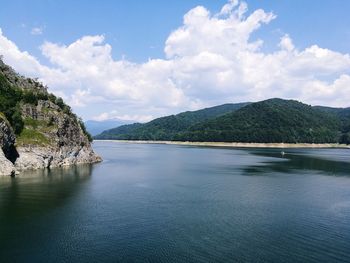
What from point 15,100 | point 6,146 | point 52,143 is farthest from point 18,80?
point 6,146

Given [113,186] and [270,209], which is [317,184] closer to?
[270,209]

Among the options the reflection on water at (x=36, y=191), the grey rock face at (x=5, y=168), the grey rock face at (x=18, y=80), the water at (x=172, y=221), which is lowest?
the water at (x=172, y=221)

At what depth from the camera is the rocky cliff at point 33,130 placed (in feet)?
321

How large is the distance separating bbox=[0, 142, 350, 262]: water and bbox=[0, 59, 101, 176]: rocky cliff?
56.3ft

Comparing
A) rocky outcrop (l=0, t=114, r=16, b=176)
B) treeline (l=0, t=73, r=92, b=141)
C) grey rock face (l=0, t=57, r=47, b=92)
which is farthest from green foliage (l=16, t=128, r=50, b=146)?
grey rock face (l=0, t=57, r=47, b=92)

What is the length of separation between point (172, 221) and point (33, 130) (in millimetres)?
74881

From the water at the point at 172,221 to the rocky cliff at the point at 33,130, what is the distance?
17.2 metres

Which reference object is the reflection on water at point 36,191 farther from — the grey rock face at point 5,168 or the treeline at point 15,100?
the treeline at point 15,100

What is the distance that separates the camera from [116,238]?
41844 millimetres

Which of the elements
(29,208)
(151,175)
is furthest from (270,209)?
(151,175)

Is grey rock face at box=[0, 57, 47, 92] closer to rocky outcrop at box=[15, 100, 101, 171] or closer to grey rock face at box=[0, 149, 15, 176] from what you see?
rocky outcrop at box=[15, 100, 101, 171]

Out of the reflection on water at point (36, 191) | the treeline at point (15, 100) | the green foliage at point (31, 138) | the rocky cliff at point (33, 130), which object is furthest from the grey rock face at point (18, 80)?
the reflection on water at point (36, 191)

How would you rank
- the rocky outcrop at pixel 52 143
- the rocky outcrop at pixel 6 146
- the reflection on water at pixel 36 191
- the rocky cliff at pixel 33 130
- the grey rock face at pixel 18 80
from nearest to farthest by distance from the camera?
the reflection on water at pixel 36 191 < the rocky outcrop at pixel 6 146 < the rocky cliff at pixel 33 130 < the rocky outcrop at pixel 52 143 < the grey rock face at pixel 18 80

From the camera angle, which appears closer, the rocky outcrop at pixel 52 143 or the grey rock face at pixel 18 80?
the rocky outcrop at pixel 52 143
